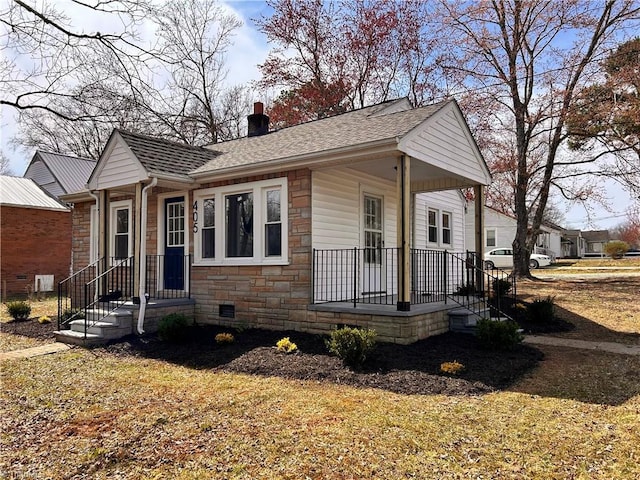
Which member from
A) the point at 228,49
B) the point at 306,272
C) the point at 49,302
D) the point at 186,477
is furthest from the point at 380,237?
the point at 49,302

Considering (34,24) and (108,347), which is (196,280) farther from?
(34,24)

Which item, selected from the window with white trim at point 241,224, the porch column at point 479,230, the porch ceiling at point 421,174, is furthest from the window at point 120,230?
the porch column at point 479,230

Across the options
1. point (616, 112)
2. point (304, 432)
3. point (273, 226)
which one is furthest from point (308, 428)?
point (616, 112)

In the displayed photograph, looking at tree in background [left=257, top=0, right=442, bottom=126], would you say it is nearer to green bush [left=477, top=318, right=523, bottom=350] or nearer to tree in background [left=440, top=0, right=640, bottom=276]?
tree in background [left=440, top=0, right=640, bottom=276]

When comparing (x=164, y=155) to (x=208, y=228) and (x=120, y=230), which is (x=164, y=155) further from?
(x=120, y=230)

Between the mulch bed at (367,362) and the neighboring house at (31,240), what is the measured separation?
1342 cm

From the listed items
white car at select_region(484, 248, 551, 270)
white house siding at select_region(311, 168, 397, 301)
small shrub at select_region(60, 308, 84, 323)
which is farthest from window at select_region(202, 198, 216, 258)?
white car at select_region(484, 248, 551, 270)

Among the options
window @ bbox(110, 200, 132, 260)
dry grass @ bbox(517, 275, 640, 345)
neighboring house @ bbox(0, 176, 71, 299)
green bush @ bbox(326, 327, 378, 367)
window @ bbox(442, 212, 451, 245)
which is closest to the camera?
green bush @ bbox(326, 327, 378, 367)

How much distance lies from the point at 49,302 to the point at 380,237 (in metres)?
11.0

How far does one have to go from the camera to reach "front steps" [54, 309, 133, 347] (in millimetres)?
8383

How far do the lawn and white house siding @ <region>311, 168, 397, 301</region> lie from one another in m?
3.02

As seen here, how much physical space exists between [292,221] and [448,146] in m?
3.31

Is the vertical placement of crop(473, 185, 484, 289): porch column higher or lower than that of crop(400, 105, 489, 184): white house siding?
lower

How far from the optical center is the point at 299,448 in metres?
3.81
